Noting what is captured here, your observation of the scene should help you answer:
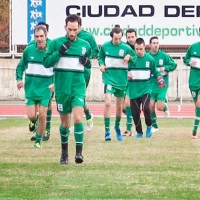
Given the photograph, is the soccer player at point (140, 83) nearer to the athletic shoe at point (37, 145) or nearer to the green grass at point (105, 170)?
the green grass at point (105, 170)

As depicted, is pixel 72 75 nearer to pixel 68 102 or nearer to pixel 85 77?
pixel 68 102

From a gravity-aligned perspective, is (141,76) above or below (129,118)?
above

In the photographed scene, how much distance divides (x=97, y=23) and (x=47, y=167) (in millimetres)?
27407

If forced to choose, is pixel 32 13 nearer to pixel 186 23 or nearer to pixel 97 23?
pixel 97 23

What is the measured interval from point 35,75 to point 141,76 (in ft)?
11.0

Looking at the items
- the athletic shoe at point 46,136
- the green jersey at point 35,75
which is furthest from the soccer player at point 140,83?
the green jersey at point 35,75

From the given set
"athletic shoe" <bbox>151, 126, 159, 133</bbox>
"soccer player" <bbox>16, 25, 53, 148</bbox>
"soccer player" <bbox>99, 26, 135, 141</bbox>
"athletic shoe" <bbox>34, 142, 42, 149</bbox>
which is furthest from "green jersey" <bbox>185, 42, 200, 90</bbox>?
"athletic shoe" <bbox>34, 142, 42, 149</bbox>

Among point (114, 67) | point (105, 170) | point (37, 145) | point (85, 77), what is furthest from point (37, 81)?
point (105, 170)

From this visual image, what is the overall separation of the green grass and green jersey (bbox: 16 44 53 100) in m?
0.97

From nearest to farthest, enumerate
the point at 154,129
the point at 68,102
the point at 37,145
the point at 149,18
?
the point at 68,102, the point at 37,145, the point at 154,129, the point at 149,18

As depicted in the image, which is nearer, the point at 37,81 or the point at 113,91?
the point at 37,81

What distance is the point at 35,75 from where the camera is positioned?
54.4 feet

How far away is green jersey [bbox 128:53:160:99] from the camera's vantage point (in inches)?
755

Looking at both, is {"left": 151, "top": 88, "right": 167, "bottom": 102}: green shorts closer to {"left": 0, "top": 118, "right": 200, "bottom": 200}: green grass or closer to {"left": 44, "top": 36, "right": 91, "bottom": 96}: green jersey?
{"left": 0, "top": 118, "right": 200, "bottom": 200}: green grass
